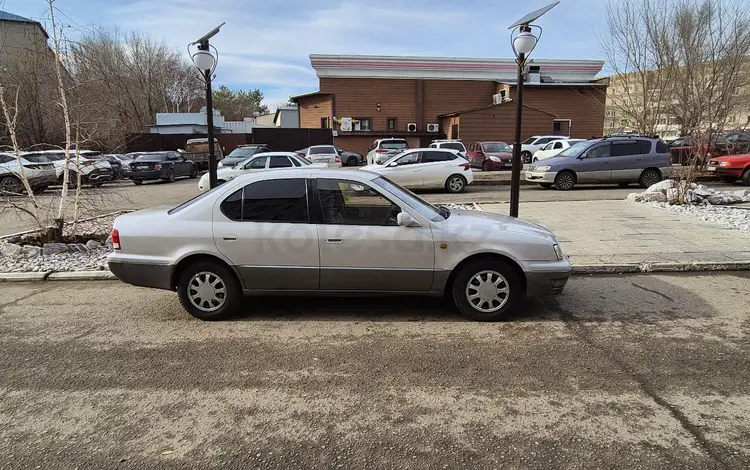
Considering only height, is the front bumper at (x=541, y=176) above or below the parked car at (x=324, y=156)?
below

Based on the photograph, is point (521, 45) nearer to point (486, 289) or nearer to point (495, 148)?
point (486, 289)

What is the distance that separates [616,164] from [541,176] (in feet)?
7.79

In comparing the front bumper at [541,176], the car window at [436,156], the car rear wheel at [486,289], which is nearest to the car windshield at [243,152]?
the car window at [436,156]

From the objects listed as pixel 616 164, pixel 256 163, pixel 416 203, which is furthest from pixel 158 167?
pixel 416 203

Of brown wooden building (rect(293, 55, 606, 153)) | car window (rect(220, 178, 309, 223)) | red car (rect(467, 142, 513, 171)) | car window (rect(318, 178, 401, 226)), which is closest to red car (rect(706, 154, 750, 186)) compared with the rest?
red car (rect(467, 142, 513, 171))

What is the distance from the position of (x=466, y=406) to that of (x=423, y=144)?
3556 cm

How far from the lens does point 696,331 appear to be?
14.9ft

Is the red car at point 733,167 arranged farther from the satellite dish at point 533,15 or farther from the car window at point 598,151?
the satellite dish at point 533,15

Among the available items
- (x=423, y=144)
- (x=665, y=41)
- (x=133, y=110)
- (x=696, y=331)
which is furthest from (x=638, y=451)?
(x=133, y=110)

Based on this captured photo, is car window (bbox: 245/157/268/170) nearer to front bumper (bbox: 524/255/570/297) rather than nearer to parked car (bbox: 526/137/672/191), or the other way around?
parked car (bbox: 526/137/672/191)

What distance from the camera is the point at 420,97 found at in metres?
37.8

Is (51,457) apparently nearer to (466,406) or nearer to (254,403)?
(254,403)

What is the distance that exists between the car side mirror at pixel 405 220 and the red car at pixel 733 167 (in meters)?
16.4

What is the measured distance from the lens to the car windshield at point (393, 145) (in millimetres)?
23859
